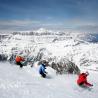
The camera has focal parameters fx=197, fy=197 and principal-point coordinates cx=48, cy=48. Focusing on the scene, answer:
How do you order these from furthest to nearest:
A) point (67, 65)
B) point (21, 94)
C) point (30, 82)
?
point (67, 65), point (30, 82), point (21, 94)

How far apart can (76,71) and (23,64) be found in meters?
8.15

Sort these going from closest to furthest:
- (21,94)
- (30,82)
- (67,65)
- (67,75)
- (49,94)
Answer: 1. (21,94)
2. (49,94)
3. (30,82)
4. (67,75)
5. (67,65)

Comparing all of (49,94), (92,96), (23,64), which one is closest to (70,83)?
(92,96)

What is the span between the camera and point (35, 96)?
15445 millimetres

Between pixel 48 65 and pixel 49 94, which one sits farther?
pixel 48 65

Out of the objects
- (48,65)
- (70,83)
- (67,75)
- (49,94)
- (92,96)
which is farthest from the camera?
(48,65)

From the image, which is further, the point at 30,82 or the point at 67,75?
the point at 67,75

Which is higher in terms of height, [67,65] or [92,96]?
A: [67,65]

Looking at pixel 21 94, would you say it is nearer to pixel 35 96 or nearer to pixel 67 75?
pixel 35 96

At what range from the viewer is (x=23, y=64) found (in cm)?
3016

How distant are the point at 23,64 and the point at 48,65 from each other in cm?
384

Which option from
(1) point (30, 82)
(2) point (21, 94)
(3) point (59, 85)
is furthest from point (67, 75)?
(2) point (21, 94)

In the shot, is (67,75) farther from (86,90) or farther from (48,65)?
(86,90)

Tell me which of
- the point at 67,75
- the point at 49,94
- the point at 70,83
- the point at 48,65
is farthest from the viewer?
the point at 48,65
